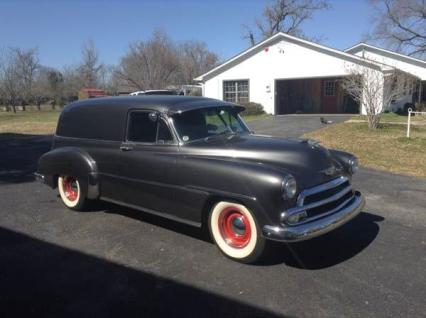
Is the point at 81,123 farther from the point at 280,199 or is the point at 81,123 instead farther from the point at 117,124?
the point at 280,199

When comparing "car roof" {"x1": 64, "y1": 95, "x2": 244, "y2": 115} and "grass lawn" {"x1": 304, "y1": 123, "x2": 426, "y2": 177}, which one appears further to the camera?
"grass lawn" {"x1": 304, "y1": 123, "x2": 426, "y2": 177}

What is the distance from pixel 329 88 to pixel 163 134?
25.0 m

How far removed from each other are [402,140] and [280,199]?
10.3m

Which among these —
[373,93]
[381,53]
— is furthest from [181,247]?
[381,53]

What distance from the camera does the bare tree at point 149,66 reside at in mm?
48188

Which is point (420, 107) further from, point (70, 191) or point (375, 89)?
point (70, 191)

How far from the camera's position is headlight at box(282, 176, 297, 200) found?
12.6 ft

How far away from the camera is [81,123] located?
19.8ft

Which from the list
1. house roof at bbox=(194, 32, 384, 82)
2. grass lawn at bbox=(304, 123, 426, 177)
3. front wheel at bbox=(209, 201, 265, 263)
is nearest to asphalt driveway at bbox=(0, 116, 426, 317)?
front wheel at bbox=(209, 201, 265, 263)

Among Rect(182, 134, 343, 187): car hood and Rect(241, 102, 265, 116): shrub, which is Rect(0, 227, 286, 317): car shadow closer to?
Rect(182, 134, 343, 187): car hood

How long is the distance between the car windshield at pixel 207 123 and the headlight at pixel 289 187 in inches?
57.6

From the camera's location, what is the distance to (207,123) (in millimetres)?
5156

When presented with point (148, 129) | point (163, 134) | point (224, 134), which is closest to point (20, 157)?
point (148, 129)

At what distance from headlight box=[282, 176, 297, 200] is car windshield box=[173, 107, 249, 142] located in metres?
1.46
